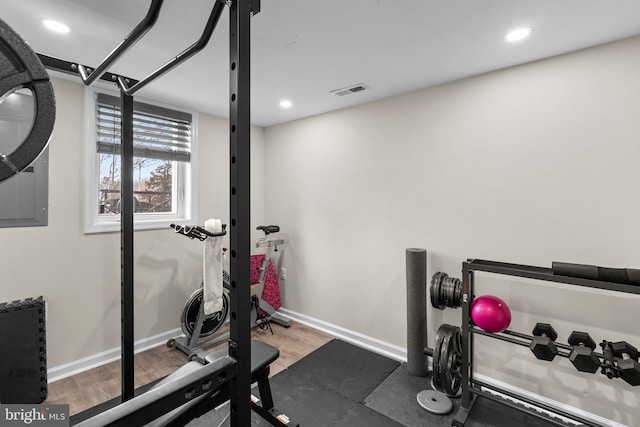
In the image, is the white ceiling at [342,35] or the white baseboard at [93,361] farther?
the white baseboard at [93,361]

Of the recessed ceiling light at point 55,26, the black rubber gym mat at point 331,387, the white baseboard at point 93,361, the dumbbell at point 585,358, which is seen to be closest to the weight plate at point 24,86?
the recessed ceiling light at point 55,26

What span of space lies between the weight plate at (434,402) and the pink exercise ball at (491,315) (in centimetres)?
62

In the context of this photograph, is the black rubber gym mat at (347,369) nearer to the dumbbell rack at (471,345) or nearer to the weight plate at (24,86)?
the dumbbell rack at (471,345)

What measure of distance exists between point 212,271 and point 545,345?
227 cm

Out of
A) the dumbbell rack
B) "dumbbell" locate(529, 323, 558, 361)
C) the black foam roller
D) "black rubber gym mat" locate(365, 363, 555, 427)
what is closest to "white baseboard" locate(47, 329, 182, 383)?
"black rubber gym mat" locate(365, 363, 555, 427)

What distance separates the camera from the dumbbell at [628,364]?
138 cm

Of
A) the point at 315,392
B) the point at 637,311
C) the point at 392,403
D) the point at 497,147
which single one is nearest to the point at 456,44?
the point at 497,147

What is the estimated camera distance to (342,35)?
162cm

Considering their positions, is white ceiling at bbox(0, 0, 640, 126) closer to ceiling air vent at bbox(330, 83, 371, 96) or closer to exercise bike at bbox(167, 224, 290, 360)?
ceiling air vent at bbox(330, 83, 371, 96)

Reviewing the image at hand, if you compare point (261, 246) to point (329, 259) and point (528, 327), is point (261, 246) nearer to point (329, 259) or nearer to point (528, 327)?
point (329, 259)

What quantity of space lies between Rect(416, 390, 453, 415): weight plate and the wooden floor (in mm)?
1027

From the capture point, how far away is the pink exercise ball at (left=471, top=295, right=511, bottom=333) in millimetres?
1697

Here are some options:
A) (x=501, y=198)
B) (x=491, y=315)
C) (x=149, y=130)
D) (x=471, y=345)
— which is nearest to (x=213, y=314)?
(x=149, y=130)

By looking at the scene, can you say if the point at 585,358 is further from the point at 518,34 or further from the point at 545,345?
the point at 518,34
